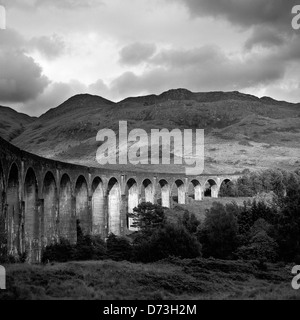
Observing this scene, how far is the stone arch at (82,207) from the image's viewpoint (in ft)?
156

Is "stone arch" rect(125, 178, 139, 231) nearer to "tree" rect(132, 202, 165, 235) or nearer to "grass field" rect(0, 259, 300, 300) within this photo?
"tree" rect(132, 202, 165, 235)

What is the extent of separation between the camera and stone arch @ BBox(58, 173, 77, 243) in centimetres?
4203

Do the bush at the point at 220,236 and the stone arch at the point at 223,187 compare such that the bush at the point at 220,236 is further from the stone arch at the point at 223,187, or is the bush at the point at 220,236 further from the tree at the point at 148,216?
the stone arch at the point at 223,187

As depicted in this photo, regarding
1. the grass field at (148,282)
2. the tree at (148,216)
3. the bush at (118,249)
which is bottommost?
the bush at (118,249)

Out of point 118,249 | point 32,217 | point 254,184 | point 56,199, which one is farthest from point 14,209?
point 254,184

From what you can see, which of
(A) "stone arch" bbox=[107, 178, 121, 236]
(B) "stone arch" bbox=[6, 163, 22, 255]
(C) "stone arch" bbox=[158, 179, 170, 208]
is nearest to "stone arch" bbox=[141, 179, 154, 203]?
(C) "stone arch" bbox=[158, 179, 170, 208]

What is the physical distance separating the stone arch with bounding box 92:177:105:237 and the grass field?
20.9 m

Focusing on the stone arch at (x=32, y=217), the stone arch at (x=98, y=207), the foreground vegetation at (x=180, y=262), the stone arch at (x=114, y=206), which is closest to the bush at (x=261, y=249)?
the foreground vegetation at (x=180, y=262)

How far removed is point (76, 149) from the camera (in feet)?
594

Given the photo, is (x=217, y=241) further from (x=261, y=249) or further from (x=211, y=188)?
(x=211, y=188)

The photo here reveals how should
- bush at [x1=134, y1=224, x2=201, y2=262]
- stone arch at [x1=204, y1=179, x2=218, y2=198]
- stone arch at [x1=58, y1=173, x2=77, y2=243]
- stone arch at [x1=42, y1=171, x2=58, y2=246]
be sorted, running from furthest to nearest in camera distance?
stone arch at [x1=204, y1=179, x2=218, y2=198] < stone arch at [x1=58, y1=173, x2=77, y2=243] < stone arch at [x1=42, y1=171, x2=58, y2=246] < bush at [x1=134, y1=224, x2=201, y2=262]
